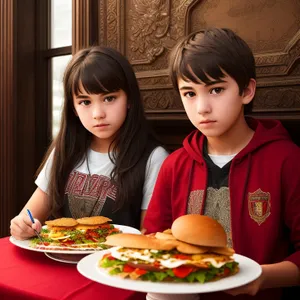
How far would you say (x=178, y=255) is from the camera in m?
1.01

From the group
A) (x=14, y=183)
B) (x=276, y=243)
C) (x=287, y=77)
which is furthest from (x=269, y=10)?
(x=14, y=183)

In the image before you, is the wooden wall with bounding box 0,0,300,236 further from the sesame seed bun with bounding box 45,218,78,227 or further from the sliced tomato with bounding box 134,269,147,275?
the sliced tomato with bounding box 134,269,147,275

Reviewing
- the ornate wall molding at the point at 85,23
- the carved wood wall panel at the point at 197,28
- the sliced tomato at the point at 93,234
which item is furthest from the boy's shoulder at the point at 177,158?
the ornate wall molding at the point at 85,23

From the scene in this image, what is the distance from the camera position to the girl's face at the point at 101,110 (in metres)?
1.68

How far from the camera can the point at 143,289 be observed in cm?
90

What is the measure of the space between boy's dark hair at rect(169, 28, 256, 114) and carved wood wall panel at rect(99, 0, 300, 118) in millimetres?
432

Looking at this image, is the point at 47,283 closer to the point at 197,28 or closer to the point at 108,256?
the point at 108,256

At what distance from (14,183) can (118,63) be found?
1370mm

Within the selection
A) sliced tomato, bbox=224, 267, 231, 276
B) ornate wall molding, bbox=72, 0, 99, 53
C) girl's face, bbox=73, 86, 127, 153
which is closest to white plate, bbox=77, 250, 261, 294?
sliced tomato, bbox=224, 267, 231, 276

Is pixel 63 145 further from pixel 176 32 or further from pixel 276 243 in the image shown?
pixel 276 243

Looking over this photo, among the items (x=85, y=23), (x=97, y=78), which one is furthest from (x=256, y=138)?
(x=85, y=23)

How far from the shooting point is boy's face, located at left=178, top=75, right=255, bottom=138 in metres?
1.29

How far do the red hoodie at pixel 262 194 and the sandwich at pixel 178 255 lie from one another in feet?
1.01

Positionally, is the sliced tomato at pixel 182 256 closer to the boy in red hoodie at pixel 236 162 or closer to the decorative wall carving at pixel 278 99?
the boy in red hoodie at pixel 236 162
